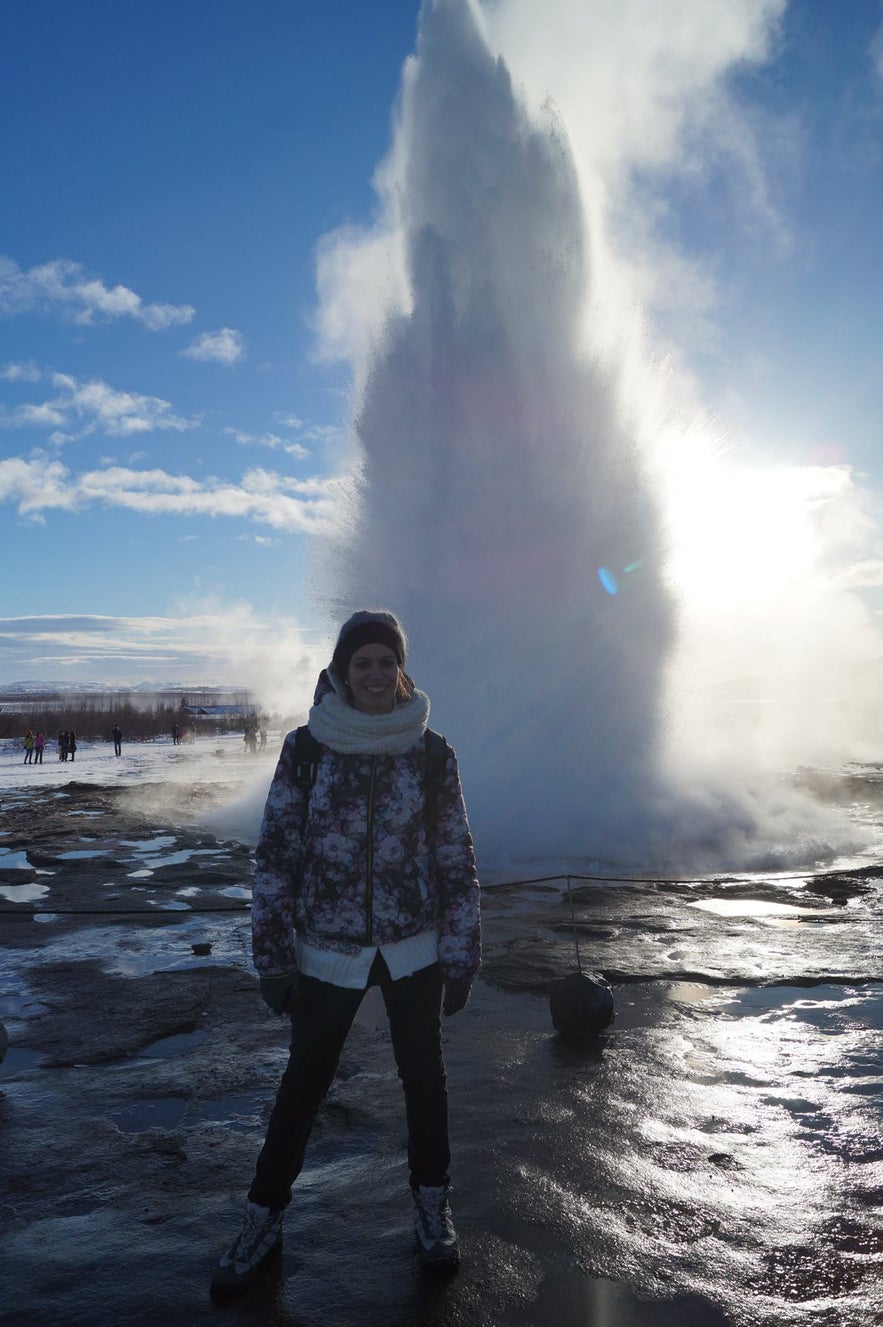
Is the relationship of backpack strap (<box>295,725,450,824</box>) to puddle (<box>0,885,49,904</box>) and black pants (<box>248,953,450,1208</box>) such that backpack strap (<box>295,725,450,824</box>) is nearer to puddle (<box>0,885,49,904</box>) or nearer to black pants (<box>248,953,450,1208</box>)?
black pants (<box>248,953,450,1208</box>)

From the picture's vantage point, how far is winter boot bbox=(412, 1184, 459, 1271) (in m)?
2.95

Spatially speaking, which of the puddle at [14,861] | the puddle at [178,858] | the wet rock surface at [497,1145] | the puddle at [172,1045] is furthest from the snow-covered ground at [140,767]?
the puddle at [172,1045]

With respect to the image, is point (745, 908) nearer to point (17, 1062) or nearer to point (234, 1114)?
point (234, 1114)

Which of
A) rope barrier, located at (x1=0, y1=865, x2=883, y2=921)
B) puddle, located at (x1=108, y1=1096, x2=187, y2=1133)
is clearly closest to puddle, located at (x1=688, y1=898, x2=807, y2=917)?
rope barrier, located at (x1=0, y1=865, x2=883, y2=921)

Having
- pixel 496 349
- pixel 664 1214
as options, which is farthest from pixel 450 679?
pixel 664 1214

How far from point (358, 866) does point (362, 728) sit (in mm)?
520

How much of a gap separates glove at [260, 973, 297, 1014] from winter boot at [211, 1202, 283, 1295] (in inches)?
29.8

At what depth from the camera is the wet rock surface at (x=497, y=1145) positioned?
9.44ft

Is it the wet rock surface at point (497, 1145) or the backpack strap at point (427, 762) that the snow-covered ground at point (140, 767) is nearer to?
the wet rock surface at point (497, 1145)

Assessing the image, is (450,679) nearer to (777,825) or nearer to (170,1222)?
(777,825)

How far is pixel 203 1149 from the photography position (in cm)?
402

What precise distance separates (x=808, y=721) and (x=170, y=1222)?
74.6 meters

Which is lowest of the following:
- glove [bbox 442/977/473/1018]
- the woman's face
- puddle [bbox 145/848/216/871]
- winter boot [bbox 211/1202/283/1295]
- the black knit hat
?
puddle [bbox 145/848/216/871]

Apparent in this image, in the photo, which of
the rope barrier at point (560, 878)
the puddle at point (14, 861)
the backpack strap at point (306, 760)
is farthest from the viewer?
the puddle at point (14, 861)
